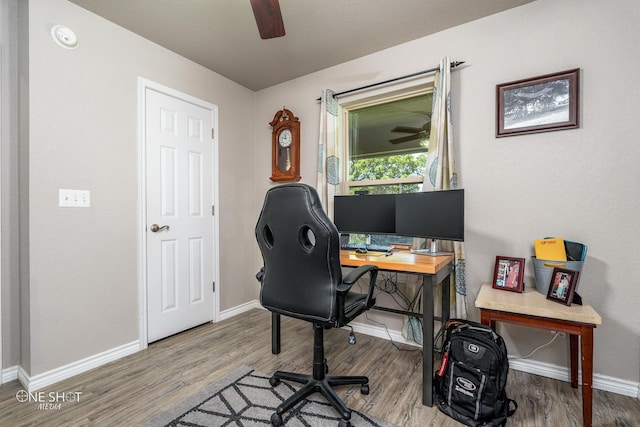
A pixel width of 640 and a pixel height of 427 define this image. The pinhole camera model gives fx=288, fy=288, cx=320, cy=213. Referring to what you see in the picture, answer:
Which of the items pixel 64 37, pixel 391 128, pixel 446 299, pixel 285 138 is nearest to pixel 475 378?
pixel 446 299

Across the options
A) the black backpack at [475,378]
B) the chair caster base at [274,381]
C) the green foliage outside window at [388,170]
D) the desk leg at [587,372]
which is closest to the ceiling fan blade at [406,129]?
the green foliage outside window at [388,170]

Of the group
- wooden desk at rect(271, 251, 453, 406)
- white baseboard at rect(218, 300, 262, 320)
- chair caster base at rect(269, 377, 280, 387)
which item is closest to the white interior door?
white baseboard at rect(218, 300, 262, 320)

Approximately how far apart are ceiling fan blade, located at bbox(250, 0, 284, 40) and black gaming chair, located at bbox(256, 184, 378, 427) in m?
0.79

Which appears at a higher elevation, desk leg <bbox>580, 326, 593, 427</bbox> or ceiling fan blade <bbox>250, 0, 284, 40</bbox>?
ceiling fan blade <bbox>250, 0, 284, 40</bbox>

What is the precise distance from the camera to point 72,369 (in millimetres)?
1969

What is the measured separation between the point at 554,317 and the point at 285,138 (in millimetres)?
2711

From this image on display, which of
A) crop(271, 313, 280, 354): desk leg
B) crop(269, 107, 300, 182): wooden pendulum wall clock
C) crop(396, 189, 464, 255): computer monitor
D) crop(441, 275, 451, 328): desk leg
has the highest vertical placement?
crop(269, 107, 300, 182): wooden pendulum wall clock

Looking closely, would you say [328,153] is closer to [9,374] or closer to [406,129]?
[406,129]

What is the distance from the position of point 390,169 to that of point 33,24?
107 inches

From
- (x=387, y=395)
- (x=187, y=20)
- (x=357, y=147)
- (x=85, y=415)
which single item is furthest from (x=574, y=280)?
(x=187, y=20)

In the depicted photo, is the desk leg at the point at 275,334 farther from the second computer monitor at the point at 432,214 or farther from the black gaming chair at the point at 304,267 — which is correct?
the second computer monitor at the point at 432,214

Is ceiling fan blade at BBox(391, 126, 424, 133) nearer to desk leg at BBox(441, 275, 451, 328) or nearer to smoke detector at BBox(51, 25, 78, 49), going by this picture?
desk leg at BBox(441, 275, 451, 328)

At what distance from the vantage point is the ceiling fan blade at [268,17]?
4.25 ft

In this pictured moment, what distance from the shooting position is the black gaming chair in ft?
4.59
